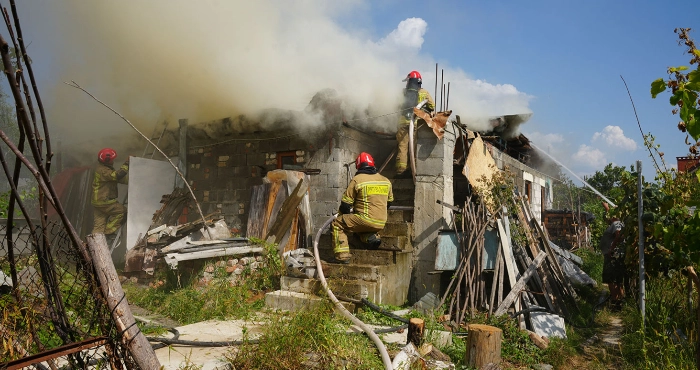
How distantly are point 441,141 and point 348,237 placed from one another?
2.30 meters

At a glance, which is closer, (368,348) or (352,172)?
(368,348)

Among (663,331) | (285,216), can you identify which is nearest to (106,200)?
(285,216)

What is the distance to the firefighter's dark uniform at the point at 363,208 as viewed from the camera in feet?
21.8

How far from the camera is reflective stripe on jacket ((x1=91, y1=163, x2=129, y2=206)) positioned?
10.4m

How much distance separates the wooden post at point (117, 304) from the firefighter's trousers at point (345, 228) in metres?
3.98

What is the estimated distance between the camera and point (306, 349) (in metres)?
4.18

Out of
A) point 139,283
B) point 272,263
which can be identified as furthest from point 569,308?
point 139,283

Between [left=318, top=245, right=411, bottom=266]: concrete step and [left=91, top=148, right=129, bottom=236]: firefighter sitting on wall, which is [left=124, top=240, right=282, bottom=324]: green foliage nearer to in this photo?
[left=318, top=245, right=411, bottom=266]: concrete step

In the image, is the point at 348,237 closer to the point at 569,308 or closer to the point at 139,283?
the point at 569,308

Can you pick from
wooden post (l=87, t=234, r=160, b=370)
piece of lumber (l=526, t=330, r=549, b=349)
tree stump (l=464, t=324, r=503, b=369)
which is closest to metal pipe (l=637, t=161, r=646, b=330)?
piece of lumber (l=526, t=330, r=549, b=349)

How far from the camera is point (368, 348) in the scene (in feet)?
14.8

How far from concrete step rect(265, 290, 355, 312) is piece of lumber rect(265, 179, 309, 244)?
181cm

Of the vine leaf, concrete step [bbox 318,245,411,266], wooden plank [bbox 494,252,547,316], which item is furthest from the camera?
concrete step [bbox 318,245,411,266]

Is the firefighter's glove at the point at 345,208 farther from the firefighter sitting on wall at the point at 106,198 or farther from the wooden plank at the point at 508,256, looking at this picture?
the firefighter sitting on wall at the point at 106,198
